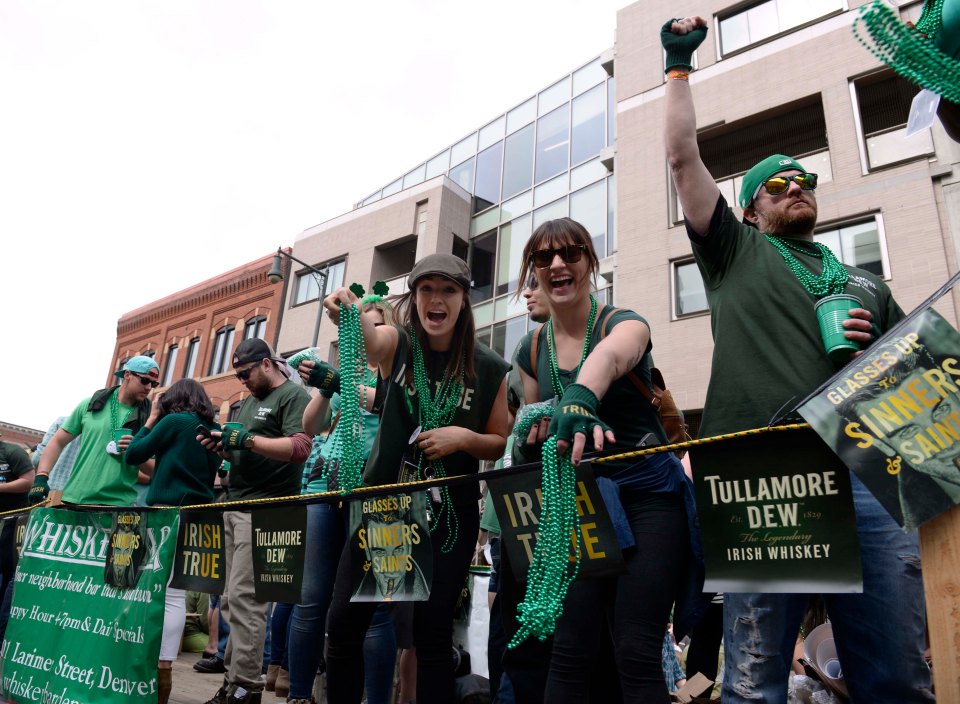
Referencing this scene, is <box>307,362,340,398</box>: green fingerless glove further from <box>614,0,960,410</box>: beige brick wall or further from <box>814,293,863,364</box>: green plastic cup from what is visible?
<box>614,0,960,410</box>: beige brick wall

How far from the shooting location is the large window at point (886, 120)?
11852mm

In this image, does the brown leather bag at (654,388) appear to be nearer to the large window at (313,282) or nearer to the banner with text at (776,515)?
the banner with text at (776,515)

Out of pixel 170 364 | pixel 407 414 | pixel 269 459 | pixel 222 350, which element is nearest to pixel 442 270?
pixel 407 414

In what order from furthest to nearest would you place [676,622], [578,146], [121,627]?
[578,146] → [121,627] → [676,622]

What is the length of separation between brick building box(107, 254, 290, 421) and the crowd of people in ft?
66.6

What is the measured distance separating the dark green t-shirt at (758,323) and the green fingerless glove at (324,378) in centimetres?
190

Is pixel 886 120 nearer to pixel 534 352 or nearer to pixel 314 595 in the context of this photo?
pixel 534 352

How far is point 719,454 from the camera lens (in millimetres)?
2047

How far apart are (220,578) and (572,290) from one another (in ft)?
7.92

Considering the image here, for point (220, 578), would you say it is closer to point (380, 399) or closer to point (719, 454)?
Result: point (380, 399)

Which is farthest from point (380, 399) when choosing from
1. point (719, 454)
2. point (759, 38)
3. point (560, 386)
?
point (759, 38)

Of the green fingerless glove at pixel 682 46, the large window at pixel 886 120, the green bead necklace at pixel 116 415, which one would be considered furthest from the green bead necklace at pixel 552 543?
the large window at pixel 886 120

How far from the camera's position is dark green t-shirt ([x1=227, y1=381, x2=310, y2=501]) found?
416cm

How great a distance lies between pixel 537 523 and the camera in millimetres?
2391
